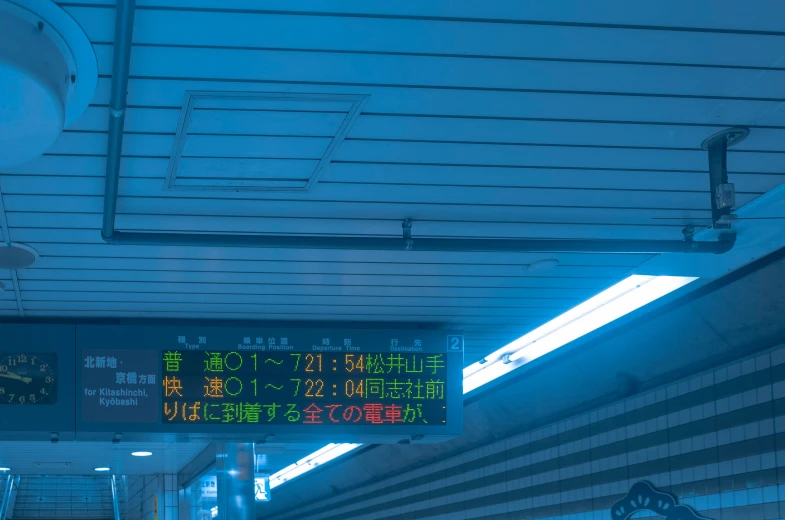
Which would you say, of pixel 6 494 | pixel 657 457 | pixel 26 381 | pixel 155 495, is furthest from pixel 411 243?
pixel 6 494

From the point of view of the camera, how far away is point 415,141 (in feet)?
13.5

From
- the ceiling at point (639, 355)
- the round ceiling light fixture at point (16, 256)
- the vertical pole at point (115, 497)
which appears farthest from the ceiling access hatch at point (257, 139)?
the vertical pole at point (115, 497)

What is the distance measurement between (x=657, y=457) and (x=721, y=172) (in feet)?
12.1

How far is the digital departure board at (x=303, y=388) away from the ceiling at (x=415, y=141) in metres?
0.49

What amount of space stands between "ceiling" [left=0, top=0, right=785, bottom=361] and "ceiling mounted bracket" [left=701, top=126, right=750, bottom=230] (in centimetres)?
6

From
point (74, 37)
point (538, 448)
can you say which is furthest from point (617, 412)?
point (74, 37)

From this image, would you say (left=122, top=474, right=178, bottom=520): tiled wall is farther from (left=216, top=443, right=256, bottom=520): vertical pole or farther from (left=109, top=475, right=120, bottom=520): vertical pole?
(left=216, top=443, right=256, bottom=520): vertical pole

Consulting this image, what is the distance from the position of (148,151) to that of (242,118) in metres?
0.54

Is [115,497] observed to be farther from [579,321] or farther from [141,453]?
[579,321]

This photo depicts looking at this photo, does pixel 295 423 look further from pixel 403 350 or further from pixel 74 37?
pixel 74 37

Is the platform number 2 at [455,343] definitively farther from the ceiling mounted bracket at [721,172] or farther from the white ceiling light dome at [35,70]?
the white ceiling light dome at [35,70]

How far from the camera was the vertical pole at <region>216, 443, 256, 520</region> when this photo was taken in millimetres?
10883

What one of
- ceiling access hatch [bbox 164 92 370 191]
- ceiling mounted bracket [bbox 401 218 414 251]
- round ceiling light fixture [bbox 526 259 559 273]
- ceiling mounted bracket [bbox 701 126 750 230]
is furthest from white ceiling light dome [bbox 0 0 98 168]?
round ceiling light fixture [bbox 526 259 559 273]

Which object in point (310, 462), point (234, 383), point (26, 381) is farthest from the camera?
point (310, 462)
